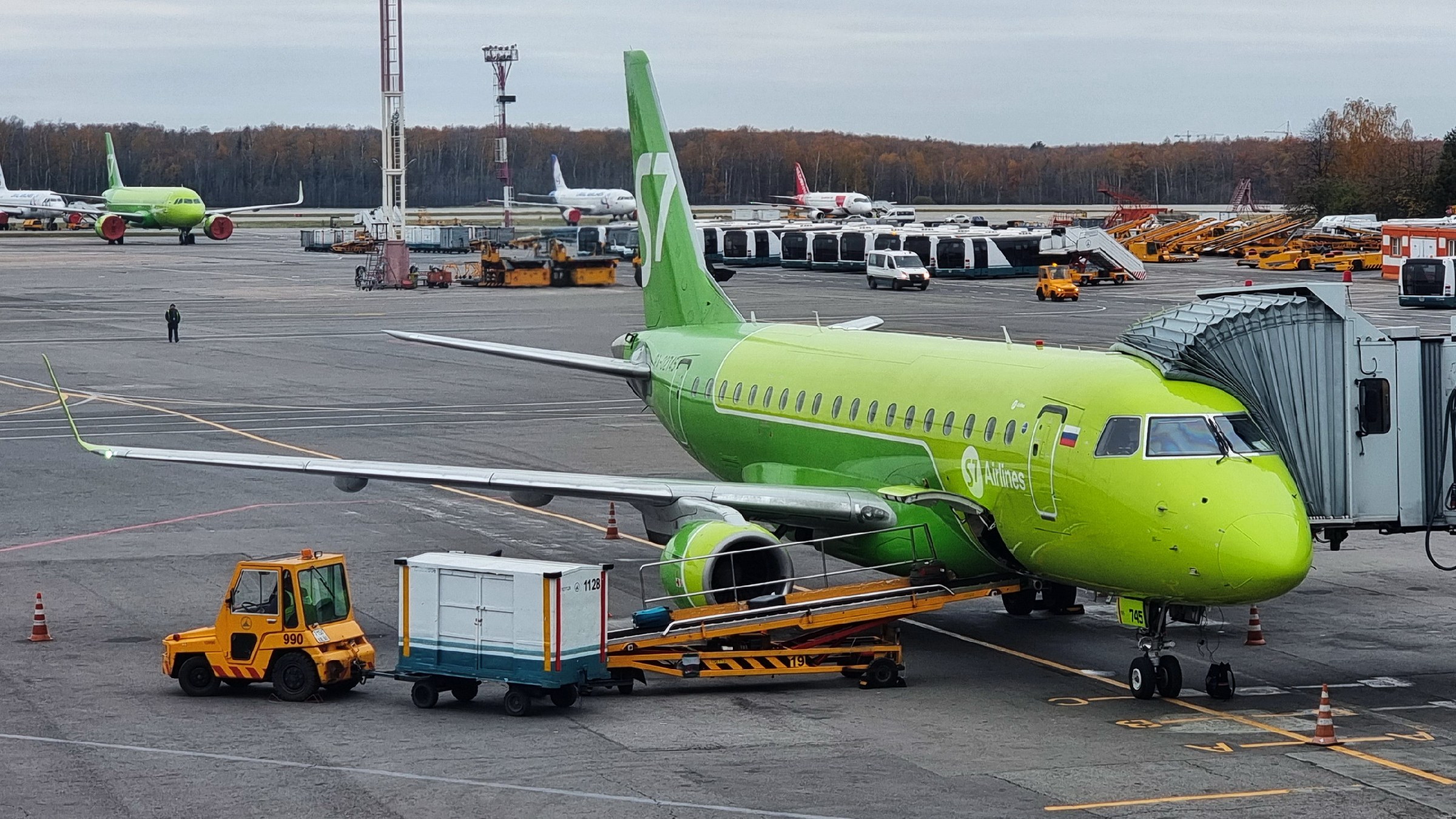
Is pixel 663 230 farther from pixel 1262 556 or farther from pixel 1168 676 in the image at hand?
pixel 1262 556

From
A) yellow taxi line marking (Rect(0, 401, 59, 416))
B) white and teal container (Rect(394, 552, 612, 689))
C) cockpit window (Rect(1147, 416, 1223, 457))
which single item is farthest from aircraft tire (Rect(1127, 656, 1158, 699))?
yellow taxi line marking (Rect(0, 401, 59, 416))

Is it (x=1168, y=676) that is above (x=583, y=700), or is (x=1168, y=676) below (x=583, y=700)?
above

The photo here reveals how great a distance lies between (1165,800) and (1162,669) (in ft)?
15.5

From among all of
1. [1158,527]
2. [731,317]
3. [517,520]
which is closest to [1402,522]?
[1158,527]

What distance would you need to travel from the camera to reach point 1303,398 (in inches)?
936

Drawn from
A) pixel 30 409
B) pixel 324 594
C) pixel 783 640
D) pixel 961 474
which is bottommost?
pixel 783 640

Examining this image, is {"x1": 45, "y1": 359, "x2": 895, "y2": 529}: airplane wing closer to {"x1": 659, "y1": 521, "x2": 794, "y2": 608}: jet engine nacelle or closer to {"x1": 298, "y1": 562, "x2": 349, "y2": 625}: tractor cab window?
{"x1": 659, "y1": 521, "x2": 794, "y2": 608}: jet engine nacelle

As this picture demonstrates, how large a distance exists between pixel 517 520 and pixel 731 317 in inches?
265

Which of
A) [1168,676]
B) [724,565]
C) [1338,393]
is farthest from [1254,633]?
[724,565]

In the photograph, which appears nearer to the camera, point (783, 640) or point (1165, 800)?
point (1165, 800)

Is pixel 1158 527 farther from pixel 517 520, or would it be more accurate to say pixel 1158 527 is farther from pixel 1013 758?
pixel 517 520

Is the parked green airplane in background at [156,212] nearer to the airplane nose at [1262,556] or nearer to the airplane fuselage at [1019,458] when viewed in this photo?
the airplane fuselage at [1019,458]

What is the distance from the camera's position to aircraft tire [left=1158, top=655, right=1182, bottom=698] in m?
23.6

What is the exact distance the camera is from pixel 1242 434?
22.8m
